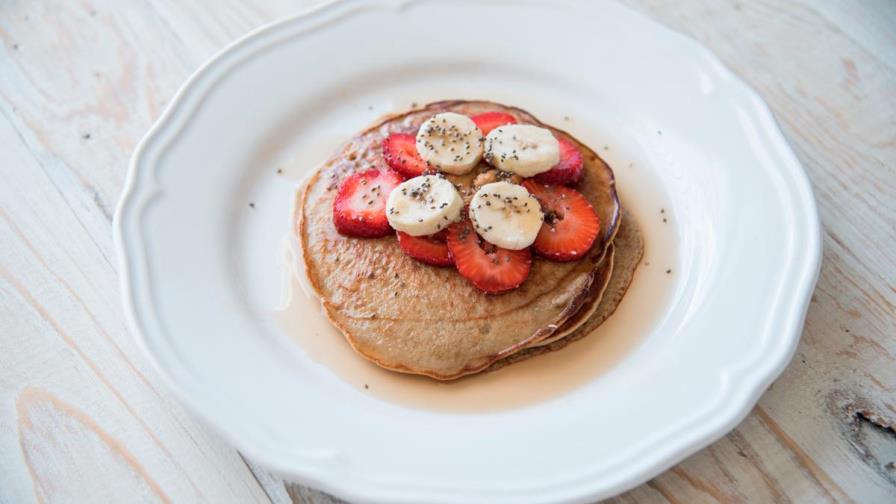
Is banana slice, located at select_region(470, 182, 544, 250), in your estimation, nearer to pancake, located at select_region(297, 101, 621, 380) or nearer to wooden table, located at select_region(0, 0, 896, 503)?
pancake, located at select_region(297, 101, 621, 380)

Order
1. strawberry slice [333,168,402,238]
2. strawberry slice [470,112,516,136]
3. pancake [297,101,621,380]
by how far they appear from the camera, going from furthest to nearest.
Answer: strawberry slice [470,112,516,136]
strawberry slice [333,168,402,238]
pancake [297,101,621,380]

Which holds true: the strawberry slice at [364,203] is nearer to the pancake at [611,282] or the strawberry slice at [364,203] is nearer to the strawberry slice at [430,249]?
the strawberry slice at [430,249]

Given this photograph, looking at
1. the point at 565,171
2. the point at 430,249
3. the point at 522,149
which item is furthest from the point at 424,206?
the point at 565,171

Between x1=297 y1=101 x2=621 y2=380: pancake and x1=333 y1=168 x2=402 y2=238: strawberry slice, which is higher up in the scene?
x1=333 y1=168 x2=402 y2=238: strawberry slice

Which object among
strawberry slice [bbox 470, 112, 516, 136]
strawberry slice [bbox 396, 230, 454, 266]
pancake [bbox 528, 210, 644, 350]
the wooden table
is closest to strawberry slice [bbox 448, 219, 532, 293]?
strawberry slice [bbox 396, 230, 454, 266]

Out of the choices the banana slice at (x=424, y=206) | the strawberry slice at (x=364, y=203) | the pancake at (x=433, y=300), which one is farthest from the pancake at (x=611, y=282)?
the strawberry slice at (x=364, y=203)

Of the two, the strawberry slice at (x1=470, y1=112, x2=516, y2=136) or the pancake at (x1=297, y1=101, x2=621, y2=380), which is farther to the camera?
the strawberry slice at (x1=470, y1=112, x2=516, y2=136)

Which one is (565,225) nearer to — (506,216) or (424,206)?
(506,216)
